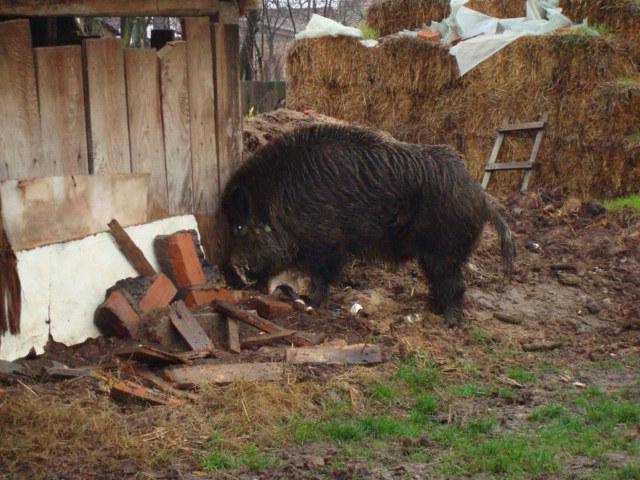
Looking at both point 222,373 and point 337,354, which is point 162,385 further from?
point 337,354

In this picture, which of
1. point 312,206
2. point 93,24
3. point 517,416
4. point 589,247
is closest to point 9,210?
point 312,206

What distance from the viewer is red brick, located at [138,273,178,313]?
18.8 feet

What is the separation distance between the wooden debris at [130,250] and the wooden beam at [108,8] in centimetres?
142

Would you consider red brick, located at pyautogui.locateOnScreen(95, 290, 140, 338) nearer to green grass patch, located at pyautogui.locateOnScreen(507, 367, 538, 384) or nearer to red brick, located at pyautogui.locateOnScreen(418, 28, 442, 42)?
green grass patch, located at pyautogui.locateOnScreen(507, 367, 538, 384)

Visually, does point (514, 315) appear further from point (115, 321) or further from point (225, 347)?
point (115, 321)

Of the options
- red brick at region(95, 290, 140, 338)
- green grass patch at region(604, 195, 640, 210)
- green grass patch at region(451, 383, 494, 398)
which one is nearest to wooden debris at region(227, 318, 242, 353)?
red brick at region(95, 290, 140, 338)

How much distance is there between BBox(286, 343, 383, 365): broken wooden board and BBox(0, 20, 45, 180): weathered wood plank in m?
2.05

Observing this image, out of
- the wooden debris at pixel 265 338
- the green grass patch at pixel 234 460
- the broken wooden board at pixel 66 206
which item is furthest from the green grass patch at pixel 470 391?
the broken wooden board at pixel 66 206

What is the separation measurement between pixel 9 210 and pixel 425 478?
2.89m

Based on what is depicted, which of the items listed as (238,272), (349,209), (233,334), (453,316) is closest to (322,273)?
(349,209)

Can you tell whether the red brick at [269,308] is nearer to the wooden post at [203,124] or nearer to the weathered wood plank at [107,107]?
the wooden post at [203,124]

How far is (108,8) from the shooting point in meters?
5.92

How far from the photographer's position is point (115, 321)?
216 inches

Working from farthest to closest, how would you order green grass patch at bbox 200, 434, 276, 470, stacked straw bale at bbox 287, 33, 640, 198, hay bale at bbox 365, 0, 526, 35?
1. hay bale at bbox 365, 0, 526, 35
2. stacked straw bale at bbox 287, 33, 640, 198
3. green grass patch at bbox 200, 434, 276, 470
